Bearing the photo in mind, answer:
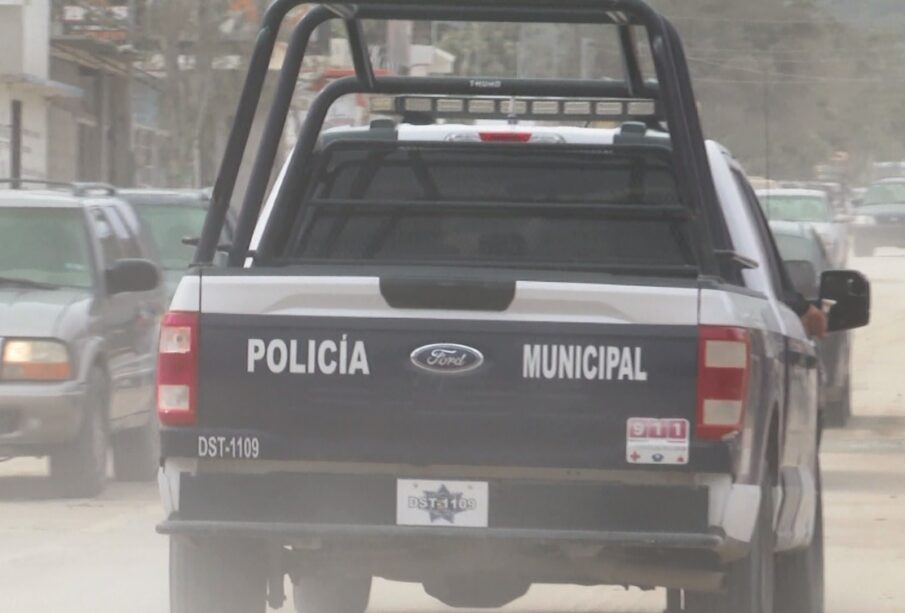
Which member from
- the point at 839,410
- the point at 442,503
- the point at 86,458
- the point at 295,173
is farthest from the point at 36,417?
the point at 839,410

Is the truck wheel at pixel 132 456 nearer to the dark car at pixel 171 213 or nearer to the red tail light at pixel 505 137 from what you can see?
the dark car at pixel 171 213

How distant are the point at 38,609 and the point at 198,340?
3012 mm

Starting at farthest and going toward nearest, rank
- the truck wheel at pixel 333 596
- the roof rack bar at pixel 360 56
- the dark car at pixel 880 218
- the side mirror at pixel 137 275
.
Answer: the dark car at pixel 880 218, the side mirror at pixel 137 275, the truck wheel at pixel 333 596, the roof rack bar at pixel 360 56

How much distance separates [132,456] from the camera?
15.4m

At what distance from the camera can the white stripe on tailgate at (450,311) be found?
6.60m

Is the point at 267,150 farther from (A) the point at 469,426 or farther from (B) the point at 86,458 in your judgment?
(B) the point at 86,458

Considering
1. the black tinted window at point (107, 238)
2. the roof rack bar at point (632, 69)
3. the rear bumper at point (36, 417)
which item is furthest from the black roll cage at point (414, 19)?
the black tinted window at point (107, 238)

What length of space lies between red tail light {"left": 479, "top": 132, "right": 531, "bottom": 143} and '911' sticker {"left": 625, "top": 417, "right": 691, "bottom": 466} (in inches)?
69.4

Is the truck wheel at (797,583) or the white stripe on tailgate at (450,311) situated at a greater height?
the white stripe on tailgate at (450,311)

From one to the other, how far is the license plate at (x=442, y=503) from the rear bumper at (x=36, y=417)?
7.35 metres

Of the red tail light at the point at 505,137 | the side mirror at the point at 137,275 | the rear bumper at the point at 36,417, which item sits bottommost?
the rear bumper at the point at 36,417

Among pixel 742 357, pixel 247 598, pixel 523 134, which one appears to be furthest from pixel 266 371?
pixel 523 134

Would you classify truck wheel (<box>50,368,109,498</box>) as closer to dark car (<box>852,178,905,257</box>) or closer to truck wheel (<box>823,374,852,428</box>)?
truck wheel (<box>823,374,852,428</box>)

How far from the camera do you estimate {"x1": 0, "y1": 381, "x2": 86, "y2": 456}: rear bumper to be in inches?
541
